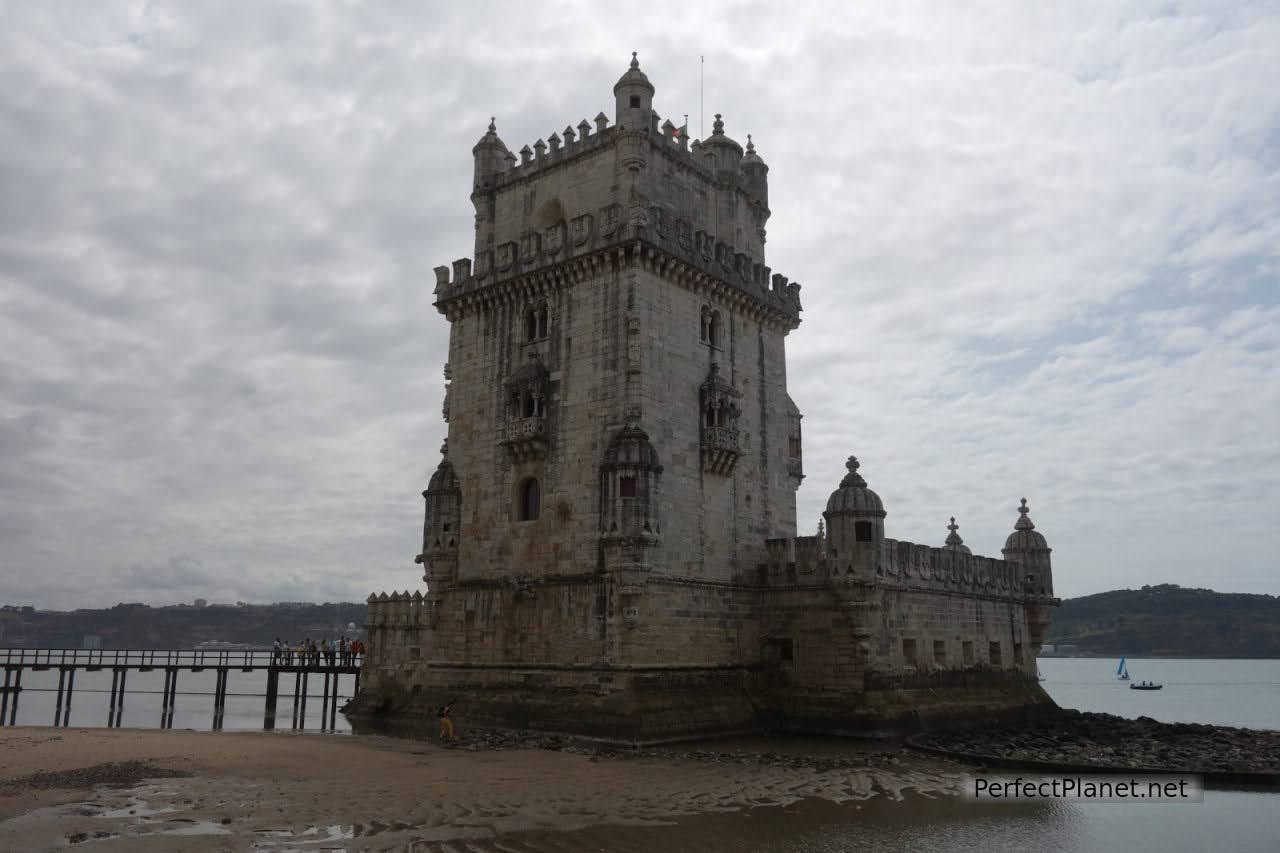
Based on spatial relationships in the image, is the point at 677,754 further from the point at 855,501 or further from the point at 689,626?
the point at 855,501

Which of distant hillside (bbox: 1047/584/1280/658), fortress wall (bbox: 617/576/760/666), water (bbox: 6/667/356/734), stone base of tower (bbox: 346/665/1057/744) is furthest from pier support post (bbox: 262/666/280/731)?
distant hillside (bbox: 1047/584/1280/658)

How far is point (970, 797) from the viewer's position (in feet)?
68.9

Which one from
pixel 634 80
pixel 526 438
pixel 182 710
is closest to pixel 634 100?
pixel 634 80

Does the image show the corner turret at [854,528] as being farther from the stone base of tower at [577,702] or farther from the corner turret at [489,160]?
the corner turret at [489,160]

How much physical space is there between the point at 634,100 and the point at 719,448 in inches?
465

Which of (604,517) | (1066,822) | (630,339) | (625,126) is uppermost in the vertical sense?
(625,126)

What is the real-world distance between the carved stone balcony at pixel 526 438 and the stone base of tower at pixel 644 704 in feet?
22.2

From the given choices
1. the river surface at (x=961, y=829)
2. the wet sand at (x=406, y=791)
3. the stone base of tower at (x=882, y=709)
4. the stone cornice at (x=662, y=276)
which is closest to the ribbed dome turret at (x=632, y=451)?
the stone cornice at (x=662, y=276)

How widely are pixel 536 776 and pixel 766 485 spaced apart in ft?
49.7

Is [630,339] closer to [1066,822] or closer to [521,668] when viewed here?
[521,668]

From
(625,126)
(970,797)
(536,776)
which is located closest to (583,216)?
(625,126)

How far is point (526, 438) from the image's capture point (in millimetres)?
30641

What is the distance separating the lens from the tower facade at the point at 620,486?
28.2m

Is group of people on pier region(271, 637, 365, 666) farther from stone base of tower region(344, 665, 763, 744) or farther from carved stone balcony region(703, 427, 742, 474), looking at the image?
carved stone balcony region(703, 427, 742, 474)
